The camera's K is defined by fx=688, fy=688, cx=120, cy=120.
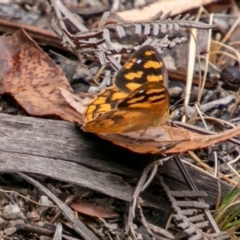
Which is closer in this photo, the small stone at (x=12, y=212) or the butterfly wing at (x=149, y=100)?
the butterfly wing at (x=149, y=100)

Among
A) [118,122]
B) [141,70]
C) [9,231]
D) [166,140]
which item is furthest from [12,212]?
[141,70]

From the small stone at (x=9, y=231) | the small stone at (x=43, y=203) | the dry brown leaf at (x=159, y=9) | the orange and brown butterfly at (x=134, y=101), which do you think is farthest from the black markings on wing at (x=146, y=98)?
the dry brown leaf at (x=159, y=9)

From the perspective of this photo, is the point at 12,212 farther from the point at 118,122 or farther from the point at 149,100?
the point at 149,100

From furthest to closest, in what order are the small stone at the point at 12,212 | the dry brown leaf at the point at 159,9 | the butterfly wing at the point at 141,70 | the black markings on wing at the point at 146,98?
the dry brown leaf at the point at 159,9 → the butterfly wing at the point at 141,70 → the small stone at the point at 12,212 → the black markings on wing at the point at 146,98

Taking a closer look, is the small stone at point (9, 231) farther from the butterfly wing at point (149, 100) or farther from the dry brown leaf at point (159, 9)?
the dry brown leaf at point (159, 9)

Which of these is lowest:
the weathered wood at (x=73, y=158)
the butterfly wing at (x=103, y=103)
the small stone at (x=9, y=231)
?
the small stone at (x=9, y=231)
